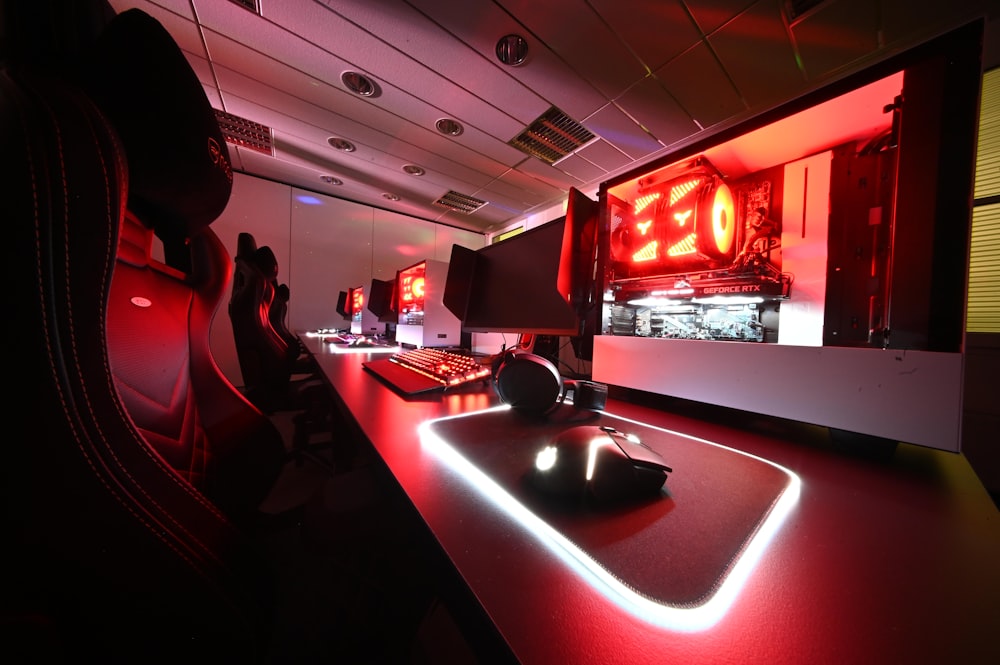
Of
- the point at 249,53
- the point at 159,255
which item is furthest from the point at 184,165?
the point at 159,255

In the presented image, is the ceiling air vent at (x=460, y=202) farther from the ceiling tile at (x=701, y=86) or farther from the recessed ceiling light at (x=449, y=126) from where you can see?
the ceiling tile at (x=701, y=86)

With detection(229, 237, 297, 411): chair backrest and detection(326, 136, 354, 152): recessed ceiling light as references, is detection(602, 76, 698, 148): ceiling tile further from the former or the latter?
detection(229, 237, 297, 411): chair backrest

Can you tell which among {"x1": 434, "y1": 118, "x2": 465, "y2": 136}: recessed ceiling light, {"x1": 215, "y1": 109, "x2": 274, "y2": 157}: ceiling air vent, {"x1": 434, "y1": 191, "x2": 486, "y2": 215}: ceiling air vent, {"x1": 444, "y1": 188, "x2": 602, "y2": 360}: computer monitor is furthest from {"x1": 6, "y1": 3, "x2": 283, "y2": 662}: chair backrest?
{"x1": 434, "y1": 191, "x2": 486, "y2": 215}: ceiling air vent

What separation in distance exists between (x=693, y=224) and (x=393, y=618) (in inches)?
47.6

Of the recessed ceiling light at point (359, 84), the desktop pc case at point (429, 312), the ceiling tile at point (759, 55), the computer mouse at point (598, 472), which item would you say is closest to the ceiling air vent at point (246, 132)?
the recessed ceiling light at point (359, 84)

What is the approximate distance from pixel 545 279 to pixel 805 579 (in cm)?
82

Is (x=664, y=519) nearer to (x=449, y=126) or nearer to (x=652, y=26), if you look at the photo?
(x=652, y=26)

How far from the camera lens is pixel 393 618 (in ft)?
2.39

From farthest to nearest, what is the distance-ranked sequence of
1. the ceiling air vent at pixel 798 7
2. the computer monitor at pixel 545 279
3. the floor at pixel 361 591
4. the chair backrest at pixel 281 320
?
the chair backrest at pixel 281 320
the ceiling air vent at pixel 798 7
the computer monitor at pixel 545 279
the floor at pixel 361 591

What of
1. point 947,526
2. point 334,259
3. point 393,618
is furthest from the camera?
point 334,259

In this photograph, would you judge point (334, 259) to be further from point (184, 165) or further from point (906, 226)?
point (906, 226)

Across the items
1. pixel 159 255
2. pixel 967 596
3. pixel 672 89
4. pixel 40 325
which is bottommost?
pixel 967 596

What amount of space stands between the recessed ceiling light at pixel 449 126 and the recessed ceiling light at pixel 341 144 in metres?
0.95

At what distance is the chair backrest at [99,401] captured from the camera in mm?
231
